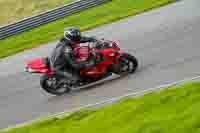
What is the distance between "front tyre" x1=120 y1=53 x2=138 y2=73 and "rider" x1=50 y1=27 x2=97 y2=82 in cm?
78

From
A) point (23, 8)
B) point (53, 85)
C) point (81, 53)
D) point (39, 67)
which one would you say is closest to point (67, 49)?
point (81, 53)

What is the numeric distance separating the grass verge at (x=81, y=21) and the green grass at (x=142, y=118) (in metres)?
8.86

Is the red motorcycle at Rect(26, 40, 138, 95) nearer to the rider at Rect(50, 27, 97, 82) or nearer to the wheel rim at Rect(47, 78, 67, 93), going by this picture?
the wheel rim at Rect(47, 78, 67, 93)

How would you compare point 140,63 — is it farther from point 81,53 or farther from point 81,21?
point 81,21

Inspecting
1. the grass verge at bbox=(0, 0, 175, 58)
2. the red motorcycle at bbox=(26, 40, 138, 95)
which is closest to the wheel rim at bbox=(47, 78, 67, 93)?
the red motorcycle at bbox=(26, 40, 138, 95)

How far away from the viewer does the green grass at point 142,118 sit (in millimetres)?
9305

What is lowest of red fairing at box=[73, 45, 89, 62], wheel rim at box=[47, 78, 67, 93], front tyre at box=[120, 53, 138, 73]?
wheel rim at box=[47, 78, 67, 93]

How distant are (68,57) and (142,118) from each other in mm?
5659

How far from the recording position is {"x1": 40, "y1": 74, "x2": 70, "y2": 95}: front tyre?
15945 millimetres

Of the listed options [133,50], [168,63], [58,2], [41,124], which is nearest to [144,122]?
[41,124]

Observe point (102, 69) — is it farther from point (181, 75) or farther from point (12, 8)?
point (12, 8)

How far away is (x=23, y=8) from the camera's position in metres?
30.8

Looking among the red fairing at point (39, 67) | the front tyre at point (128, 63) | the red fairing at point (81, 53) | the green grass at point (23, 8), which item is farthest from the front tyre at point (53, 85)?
the green grass at point (23, 8)

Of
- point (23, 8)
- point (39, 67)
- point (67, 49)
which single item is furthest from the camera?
point (23, 8)
